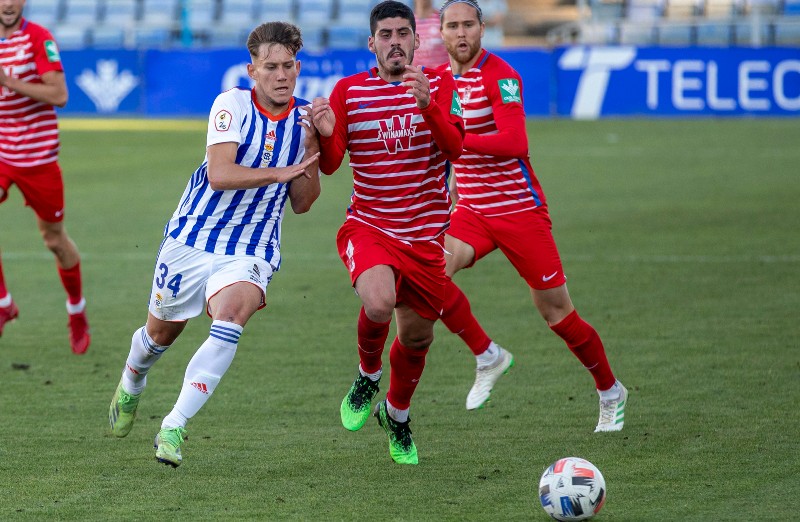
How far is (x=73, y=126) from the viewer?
78.1 feet

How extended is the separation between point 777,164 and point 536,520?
534 inches

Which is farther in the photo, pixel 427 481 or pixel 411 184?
pixel 411 184

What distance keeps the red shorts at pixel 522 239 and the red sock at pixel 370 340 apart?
34.5 inches

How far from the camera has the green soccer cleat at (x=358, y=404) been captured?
5.74m

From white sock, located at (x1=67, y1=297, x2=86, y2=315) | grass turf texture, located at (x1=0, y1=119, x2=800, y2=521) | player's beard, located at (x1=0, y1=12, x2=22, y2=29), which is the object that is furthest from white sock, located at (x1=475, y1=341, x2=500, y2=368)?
player's beard, located at (x1=0, y1=12, x2=22, y2=29)

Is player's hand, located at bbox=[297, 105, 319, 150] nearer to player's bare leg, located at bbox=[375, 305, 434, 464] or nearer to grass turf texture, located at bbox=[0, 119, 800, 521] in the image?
player's bare leg, located at bbox=[375, 305, 434, 464]

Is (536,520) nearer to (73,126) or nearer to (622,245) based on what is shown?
(622,245)

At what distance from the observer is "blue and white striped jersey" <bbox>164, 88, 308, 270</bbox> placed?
530 centimetres

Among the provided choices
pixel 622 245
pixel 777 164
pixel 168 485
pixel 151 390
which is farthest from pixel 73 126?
pixel 168 485

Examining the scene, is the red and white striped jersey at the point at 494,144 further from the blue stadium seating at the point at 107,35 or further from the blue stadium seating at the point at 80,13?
the blue stadium seating at the point at 80,13

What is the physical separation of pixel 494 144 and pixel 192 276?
62.9 inches

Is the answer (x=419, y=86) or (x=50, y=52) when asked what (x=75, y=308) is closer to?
(x=50, y=52)

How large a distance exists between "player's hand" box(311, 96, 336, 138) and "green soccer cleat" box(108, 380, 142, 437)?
1.48 metres

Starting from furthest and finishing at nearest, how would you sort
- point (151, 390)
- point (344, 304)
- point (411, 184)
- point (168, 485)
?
point (344, 304) → point (151, 390) → point (411, 184) → point (168, 485)
